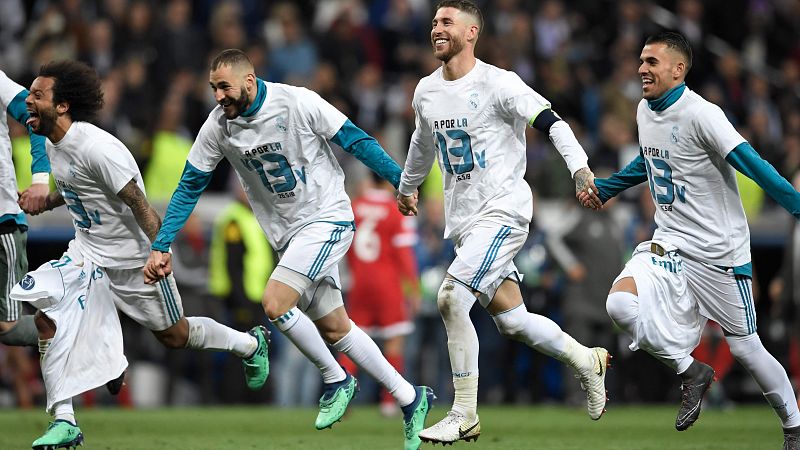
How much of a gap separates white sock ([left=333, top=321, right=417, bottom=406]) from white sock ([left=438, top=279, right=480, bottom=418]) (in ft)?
1.43

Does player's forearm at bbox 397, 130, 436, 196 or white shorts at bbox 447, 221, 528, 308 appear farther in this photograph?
player's forearm at bbox 397, 130, 436, 196

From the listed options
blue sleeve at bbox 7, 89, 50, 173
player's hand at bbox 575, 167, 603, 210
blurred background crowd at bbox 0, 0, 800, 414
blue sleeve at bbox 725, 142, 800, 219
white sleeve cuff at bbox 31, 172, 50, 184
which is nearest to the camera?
blue sleeve at bbox 725, 142, 800, 219

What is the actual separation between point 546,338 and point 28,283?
11.4 ft

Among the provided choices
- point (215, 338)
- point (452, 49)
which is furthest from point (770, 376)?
point (215, 338)

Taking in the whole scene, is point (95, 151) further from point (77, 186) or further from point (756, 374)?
point (756, 374)

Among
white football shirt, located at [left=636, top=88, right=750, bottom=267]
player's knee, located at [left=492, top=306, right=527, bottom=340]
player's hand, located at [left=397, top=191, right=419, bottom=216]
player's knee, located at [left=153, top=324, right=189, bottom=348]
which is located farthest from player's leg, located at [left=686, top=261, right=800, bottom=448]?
player's knee, located at [left=153, top=324, right=189, bottom=348]

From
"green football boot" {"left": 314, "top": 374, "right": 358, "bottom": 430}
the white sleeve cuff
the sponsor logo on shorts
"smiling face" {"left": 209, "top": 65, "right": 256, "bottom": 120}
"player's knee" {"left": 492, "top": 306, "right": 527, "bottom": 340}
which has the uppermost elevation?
"smiling face" {"left": 209, "top": 65, "right": 256, "bottom": 120}

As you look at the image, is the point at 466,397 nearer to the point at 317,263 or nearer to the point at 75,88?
the point at 317,263

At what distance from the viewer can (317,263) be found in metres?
9.11

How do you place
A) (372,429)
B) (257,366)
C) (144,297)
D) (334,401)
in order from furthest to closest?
(372,429) < (257,366) < (144,297) < (334,401)

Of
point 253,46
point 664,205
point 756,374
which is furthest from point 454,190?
point 253,46

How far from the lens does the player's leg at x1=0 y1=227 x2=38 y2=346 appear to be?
986 centimetres

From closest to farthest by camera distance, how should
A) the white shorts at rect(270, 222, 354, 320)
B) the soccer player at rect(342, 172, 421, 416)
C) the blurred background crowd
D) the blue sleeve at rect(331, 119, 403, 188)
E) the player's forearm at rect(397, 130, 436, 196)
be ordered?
the white shorts at rect(270, 222, 354, 320), the blue sleeve at rect(331, 119, 403, 188), the player's forearm at rect(397, 130, 436, 196), the soccer player at rect(342, 172, 421, 416), the blurred background crowd

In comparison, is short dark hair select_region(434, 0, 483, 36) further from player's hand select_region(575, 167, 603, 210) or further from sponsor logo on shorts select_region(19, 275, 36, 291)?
sponsor logo on shorts select_region(19, 275, 36, 291)
